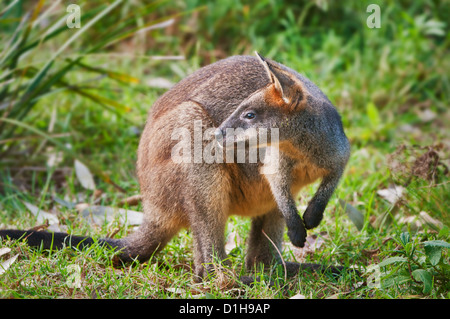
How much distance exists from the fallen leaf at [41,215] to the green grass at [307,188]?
49 millimetres

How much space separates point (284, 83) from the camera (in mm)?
3379

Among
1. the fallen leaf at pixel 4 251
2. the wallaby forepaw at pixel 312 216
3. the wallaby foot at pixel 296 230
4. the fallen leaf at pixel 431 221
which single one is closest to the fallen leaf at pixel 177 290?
the wallaby foot at pixel 296 230

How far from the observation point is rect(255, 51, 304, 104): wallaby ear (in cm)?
332

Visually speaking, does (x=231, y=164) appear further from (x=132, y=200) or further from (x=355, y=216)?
(x=132, y=200)

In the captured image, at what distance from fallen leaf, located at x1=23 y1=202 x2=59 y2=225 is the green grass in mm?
49

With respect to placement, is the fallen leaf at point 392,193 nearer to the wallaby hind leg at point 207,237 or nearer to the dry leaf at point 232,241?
the dry leaf at point 232,241

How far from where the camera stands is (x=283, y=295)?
11.3 feet

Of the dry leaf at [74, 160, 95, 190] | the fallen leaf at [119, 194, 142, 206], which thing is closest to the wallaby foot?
the fallen leaf at [119, 194, 142, 206]

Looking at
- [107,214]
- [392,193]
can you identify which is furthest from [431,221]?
[107,214]

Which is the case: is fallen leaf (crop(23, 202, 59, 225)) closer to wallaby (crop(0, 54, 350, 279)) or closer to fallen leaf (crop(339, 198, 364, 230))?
wallaby (crop(0, 54, 350, 279))

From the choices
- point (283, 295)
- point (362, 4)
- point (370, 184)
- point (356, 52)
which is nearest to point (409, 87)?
point (356, 52)

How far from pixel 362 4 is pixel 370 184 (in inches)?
112

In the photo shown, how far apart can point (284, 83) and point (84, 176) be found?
2.38m

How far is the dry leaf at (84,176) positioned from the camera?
4.95 m
